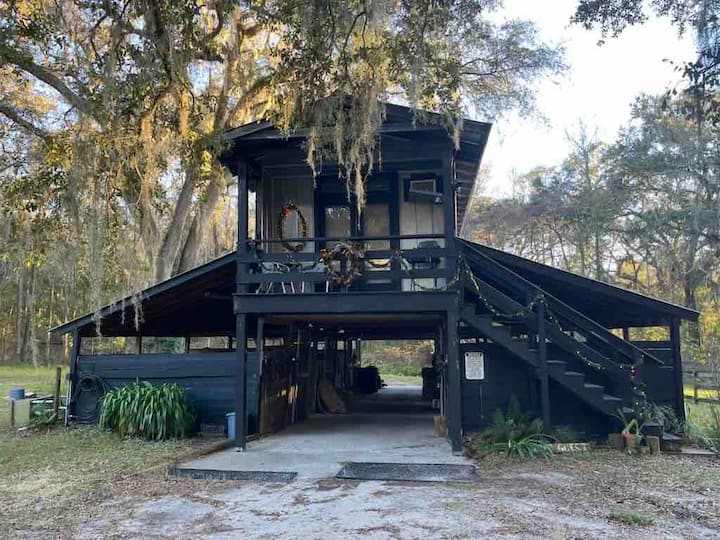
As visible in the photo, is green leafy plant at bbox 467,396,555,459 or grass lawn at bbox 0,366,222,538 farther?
green leafy plant at bbox 467,396,555,459

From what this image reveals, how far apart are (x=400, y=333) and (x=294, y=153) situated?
25.9 feet

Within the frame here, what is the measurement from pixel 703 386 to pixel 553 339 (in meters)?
8.54

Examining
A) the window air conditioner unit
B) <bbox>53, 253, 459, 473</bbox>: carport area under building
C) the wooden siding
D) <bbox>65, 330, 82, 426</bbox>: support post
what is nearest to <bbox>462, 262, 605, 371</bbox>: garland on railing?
<bbox>53, 253, 459, 473</bbox>: carport area under building

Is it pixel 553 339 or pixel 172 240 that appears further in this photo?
pixel 172 240

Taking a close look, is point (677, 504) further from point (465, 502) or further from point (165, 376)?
point (165, 376)

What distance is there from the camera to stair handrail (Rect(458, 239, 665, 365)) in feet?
29.3

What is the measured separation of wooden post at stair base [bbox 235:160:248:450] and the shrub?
1583 millimetres

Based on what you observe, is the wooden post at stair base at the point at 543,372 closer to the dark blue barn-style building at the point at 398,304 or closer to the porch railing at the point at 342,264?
the dark blue barn-style building at the point at 398,304

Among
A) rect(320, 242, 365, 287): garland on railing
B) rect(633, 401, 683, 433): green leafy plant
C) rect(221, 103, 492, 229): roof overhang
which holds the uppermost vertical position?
rect(221, 103, 492, 229): roof overhang

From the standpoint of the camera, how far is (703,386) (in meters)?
15.1

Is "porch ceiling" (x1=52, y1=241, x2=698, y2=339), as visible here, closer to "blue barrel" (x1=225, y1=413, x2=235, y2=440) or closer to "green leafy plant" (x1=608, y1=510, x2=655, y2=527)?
"blue barrel" (x1=225, y1=413, x2=235, y2=440)

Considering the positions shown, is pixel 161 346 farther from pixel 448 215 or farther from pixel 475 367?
pixel 448 215

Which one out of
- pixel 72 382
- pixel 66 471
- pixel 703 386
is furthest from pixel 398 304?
pixel 703 386

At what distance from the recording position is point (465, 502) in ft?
19.0
